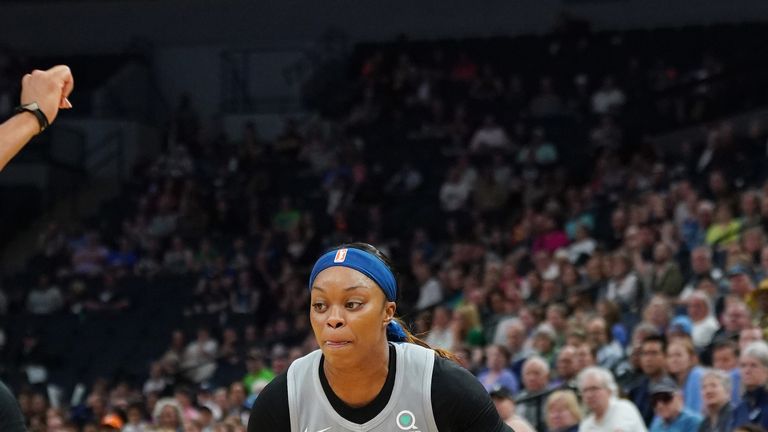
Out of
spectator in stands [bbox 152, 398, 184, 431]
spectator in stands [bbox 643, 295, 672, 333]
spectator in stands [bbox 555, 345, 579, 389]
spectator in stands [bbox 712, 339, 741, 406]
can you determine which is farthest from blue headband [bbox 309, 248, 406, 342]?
spectator in stands [bbox 152, 398, 184, 431]

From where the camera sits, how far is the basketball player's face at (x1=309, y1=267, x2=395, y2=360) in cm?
342

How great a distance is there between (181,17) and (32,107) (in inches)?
886

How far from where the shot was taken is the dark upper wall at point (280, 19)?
22234 millimetres

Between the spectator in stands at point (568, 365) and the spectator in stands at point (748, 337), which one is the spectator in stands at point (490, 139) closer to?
the spectator in stands at point (568, 365)

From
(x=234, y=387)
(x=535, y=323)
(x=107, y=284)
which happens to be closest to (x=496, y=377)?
(x=535, y=323)

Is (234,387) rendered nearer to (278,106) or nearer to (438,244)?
(438,244)

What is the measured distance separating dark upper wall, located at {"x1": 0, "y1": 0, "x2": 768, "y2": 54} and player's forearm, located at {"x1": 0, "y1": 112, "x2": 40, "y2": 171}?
19630mm

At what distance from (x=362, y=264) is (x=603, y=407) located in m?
4.75

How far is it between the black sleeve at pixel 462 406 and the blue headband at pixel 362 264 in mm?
274

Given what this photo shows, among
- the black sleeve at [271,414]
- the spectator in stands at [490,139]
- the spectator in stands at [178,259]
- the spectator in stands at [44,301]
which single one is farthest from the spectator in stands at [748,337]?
the spectator in stands at [44,301]

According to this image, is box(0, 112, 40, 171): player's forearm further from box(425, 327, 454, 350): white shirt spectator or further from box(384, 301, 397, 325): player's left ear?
box(425, 327, 454, 350): white shirt spectator

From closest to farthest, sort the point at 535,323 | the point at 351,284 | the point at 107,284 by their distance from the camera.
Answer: the point at 351,284
the point at 535,323
the point at 107,284

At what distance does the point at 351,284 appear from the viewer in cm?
344

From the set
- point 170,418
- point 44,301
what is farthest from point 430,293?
point 44,301
